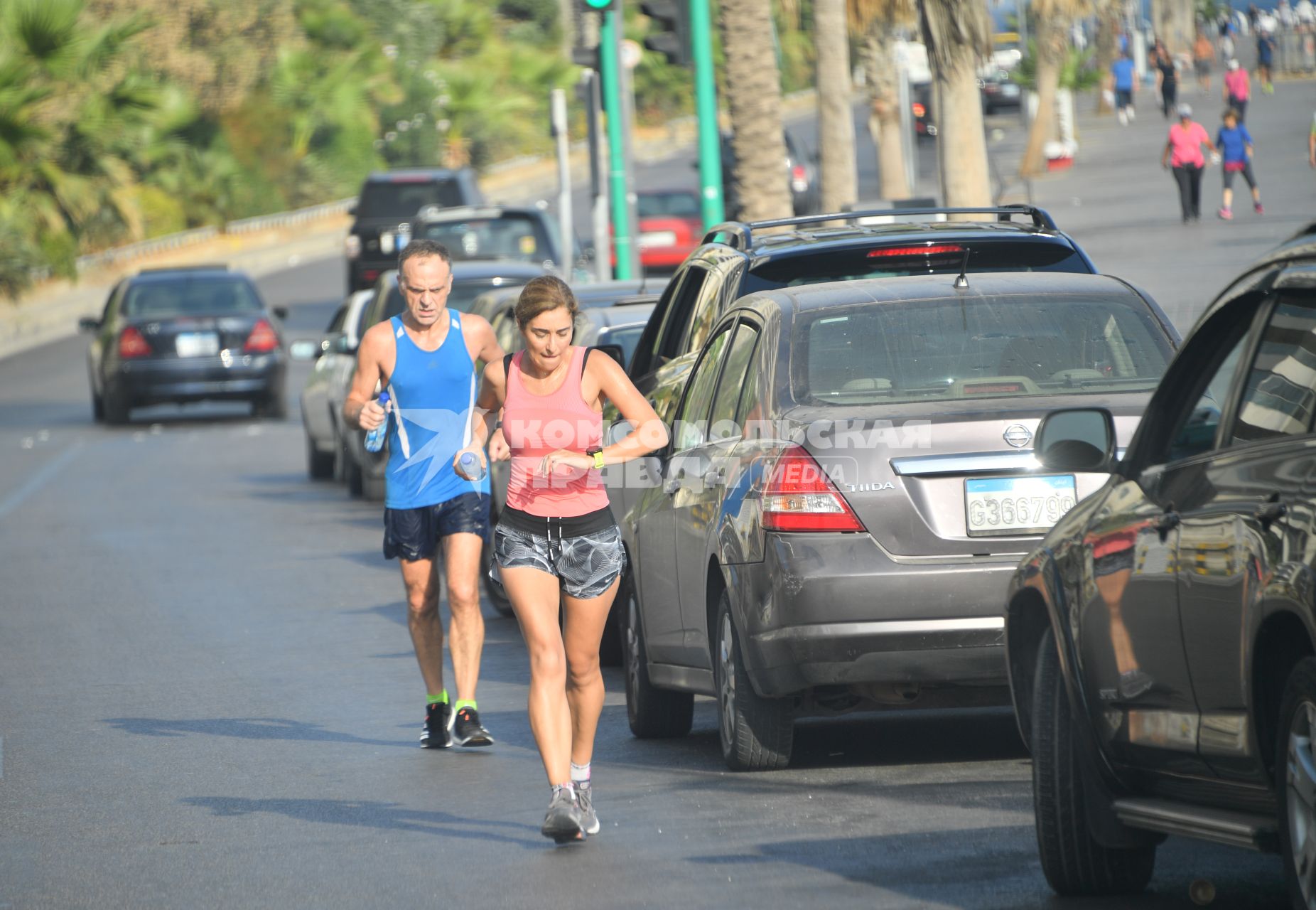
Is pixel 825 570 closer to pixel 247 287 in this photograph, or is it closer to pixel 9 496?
pixel 9 496

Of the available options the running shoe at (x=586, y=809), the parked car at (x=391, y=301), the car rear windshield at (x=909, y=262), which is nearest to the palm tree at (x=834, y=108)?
A: the parked car at (x=391, y=301)

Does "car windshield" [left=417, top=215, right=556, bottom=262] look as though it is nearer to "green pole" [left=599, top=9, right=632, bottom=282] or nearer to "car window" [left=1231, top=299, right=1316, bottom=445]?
"green pole" [left=599, top=9, right=632, bottom=282]

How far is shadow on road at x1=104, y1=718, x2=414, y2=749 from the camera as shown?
370 inches

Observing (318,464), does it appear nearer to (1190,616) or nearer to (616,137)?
(616,137)

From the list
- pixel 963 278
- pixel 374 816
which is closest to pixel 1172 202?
pixel 963 278

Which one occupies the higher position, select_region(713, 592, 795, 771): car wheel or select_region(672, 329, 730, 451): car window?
select_region(672, 329, 730, 451): car window

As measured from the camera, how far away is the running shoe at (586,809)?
7113mm

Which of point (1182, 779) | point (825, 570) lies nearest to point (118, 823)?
point (825, 570)

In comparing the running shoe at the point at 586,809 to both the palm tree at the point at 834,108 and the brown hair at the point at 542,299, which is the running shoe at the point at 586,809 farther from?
the palm tree at the point at 834,108

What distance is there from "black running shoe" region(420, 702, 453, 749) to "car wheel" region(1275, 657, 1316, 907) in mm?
4618

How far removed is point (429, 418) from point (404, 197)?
30141mm

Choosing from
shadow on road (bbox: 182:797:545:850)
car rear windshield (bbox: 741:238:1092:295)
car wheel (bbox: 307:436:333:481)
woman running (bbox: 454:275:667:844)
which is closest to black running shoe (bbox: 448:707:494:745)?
shadow on road (bbox: 182:797:545:850)

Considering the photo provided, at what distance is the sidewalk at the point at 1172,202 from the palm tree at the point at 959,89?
7.26 feet

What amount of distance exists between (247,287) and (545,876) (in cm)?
2383
